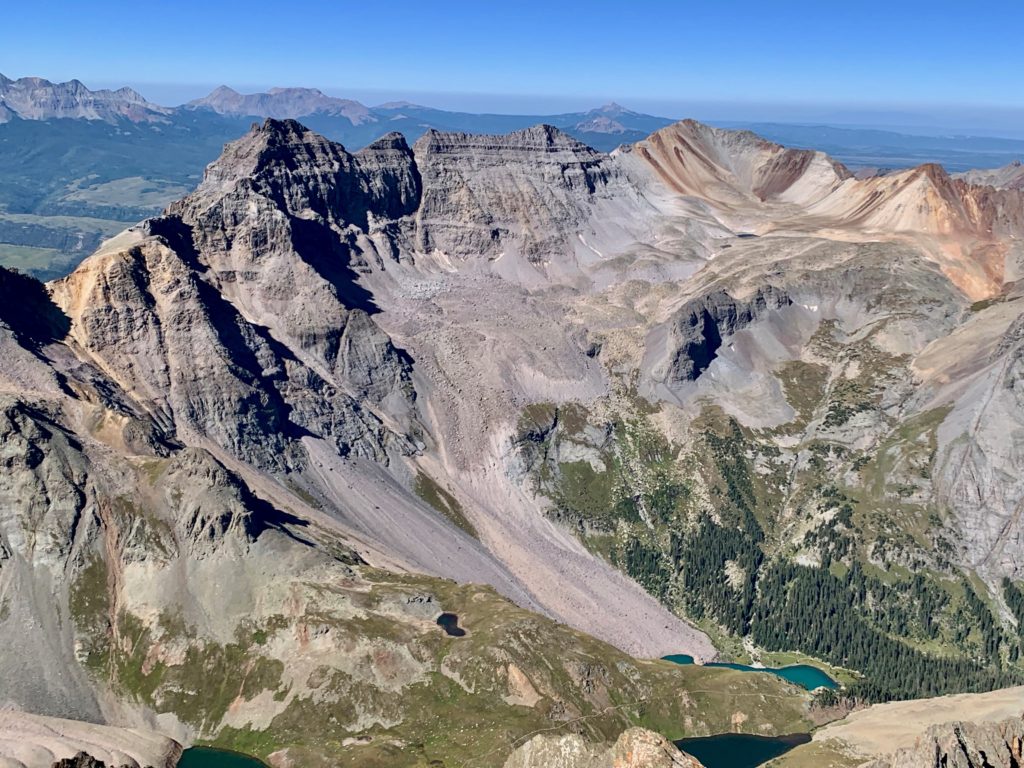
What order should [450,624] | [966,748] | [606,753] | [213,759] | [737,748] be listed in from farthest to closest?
[450,624], [737,748], [213,759], [966,748], [606,753]

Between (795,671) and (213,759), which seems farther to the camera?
(795,671)

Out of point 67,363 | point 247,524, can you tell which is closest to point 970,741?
point 247,524

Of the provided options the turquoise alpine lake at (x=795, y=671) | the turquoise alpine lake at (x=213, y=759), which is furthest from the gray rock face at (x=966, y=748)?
the turquoise alpine lake at (x=795, y=671)

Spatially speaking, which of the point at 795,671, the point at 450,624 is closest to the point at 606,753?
the point at 450,624

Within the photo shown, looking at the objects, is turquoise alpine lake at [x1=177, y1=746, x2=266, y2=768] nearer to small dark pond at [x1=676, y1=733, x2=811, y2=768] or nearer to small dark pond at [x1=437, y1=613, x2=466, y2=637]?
small dark pond at [x1=437, y1=613, x2=466, y2=637]

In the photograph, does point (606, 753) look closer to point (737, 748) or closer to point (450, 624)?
point (737, 748)

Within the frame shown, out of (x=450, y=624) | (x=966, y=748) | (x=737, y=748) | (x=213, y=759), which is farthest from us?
(x=450, y=624)

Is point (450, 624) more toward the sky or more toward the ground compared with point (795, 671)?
more toward the sky

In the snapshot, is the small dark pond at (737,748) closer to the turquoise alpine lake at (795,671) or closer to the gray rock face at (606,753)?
the turquoise alpine lake at (795,671)
